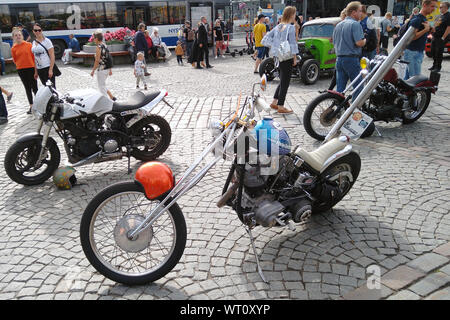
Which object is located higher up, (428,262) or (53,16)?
(53,16)

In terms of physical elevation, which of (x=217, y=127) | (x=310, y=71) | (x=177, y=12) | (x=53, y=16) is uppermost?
(x=177, y=12)

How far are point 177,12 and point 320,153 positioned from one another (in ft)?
68.1

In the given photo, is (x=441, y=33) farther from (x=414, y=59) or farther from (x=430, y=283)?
(x=430, y=283)

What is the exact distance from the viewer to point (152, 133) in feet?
17.9

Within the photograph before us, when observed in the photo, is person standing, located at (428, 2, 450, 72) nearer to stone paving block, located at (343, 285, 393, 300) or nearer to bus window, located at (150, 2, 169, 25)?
stone paving block, located at (343, 285, 393, 300)

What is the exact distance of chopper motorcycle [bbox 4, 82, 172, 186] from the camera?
4777 mm

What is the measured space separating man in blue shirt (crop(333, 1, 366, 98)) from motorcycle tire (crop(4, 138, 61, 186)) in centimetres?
470

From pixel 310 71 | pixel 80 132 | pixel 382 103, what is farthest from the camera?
pixel 310 71

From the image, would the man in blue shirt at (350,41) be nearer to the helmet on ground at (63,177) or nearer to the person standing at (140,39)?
the helmet on ground at (63,177)

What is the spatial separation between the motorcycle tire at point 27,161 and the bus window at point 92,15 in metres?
17.4

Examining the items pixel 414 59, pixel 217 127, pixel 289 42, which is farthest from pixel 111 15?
pixel 217 127

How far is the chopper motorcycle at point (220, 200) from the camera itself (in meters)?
2.76

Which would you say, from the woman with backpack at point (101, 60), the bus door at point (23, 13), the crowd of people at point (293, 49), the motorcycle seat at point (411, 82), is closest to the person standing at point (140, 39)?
the crowd of people at point (293, 49)

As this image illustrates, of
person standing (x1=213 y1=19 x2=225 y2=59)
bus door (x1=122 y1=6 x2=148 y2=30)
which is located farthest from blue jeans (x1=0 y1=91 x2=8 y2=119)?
bus door (x1=122 y1=6 x2=148 y2=30)
